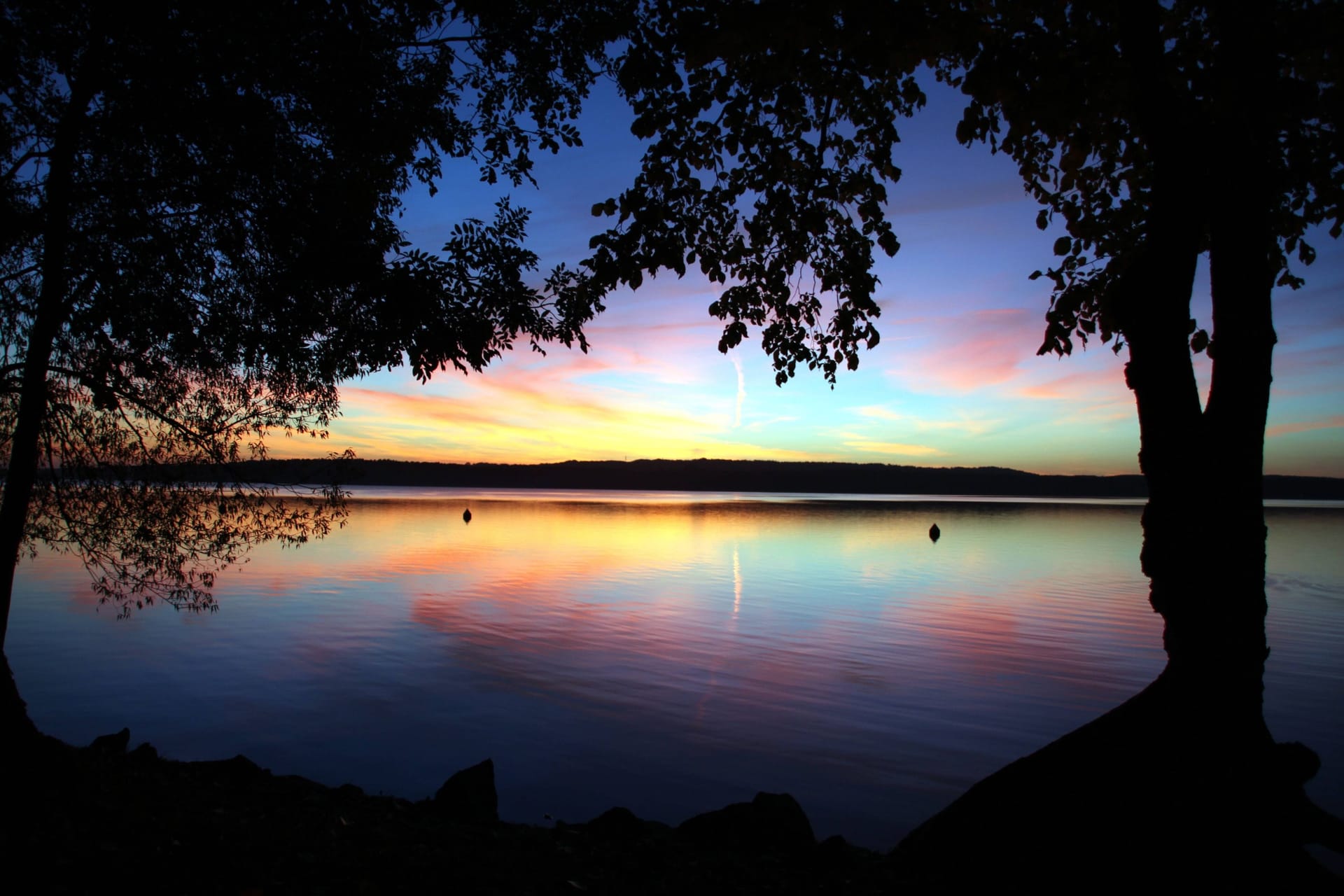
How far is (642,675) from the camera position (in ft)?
59.6

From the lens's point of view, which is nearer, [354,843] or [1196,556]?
[1196,556]

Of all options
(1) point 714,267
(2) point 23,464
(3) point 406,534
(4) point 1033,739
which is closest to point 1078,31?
(1) point 714,267

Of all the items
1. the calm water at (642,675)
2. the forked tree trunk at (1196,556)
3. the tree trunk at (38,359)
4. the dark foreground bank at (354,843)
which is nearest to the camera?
the dark foreground bank at (354,843)

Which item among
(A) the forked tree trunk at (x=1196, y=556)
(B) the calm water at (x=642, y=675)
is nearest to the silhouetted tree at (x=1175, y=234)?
(A) the forked tree trunk at (x=1196, y=556)

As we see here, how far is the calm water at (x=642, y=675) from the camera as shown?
Result: 12.1 m

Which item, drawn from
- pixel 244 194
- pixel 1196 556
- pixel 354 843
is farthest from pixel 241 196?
pixel 1196 556

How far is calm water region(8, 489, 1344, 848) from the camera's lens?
1209 centimetres

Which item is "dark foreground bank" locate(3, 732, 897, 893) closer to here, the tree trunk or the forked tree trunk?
the tree trunk

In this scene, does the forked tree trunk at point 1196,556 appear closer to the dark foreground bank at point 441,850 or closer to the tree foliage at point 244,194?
the dark foreground bank at point 441,850

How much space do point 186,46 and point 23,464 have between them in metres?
4.94

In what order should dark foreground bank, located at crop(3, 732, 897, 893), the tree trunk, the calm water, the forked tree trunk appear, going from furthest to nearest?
the calm water < the tree trunk < the forked tree trunk < dark foreground bank, located at crop(3, 732, 897, 893)

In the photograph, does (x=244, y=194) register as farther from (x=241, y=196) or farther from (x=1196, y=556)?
(x=1196, y=556)

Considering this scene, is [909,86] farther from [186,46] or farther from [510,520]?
[510,520]

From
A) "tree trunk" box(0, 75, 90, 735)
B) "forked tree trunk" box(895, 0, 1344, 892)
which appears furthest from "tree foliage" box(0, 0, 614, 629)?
"forked tree trunk" box(895, 0, 1344, 892)
